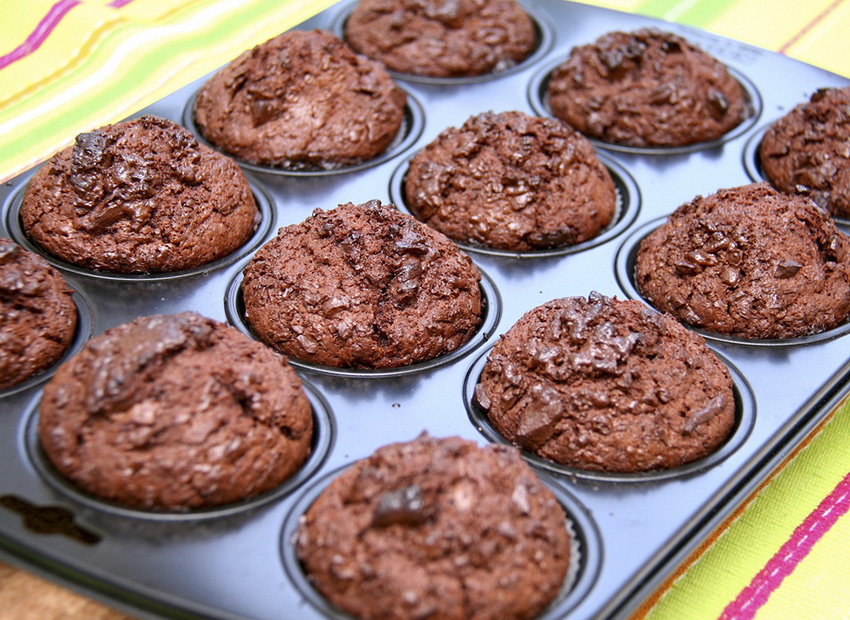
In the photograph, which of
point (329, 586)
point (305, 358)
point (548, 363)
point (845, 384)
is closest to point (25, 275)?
point (305, 358)

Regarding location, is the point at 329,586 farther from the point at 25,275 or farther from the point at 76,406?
the point at 25,275

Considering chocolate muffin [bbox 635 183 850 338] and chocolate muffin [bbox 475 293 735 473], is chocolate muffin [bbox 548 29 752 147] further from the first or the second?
chocolate muffin [bbox 475 293 735 473]

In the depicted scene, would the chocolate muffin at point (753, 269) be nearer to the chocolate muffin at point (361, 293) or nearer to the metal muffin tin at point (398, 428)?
the metal muffin tin at point (398, 428)

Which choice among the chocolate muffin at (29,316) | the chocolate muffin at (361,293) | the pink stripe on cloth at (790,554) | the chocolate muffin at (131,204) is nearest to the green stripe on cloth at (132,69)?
the chocolate muffin at (131,204)

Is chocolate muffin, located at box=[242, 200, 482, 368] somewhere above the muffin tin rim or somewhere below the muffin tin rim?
above

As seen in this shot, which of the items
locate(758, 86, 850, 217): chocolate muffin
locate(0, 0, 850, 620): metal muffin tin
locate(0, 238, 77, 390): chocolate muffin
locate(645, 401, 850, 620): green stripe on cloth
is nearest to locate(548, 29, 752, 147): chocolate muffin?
locate(0, 0, 850, 620): metal muffin tin

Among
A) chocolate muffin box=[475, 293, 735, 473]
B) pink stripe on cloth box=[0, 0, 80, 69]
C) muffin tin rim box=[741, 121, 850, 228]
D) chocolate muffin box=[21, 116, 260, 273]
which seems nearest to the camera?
chocolate muffin box=[475, 293, 735, 473]

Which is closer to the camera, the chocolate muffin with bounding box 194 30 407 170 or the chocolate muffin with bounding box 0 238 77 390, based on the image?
the chocolate muffin with bounding box 0 238 77 390
